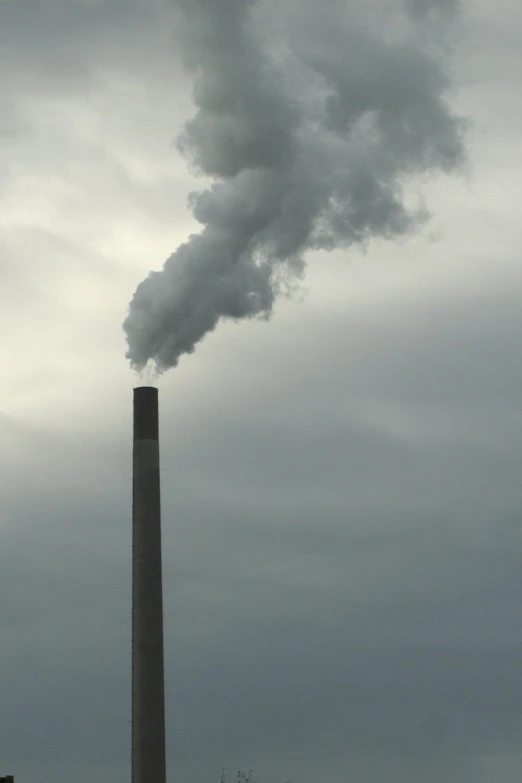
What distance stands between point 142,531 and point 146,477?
1572 millimetres

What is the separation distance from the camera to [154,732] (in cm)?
3397

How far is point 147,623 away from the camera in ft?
113

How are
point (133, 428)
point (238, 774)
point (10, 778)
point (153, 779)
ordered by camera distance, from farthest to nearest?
1. point (238, 774)
2. point (133, 428)
3. point (153, 779)
4. point (10, 778)

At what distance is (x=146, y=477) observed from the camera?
116ft

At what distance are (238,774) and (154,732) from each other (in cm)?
5152

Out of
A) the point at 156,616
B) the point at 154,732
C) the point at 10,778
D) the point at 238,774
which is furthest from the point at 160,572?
the point at 238,774

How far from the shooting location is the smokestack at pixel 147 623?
111 ft

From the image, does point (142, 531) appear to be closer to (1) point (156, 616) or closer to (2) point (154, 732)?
(1) point (156, 616)

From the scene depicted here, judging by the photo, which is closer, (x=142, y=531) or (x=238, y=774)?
(x=142, y=531)

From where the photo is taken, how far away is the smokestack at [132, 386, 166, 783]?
33.9 meters

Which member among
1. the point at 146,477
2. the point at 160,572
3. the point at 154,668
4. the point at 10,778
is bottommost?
the point at 10,778

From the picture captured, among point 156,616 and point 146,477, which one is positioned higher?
point 146,477

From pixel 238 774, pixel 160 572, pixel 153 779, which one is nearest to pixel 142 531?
pixel 160 572

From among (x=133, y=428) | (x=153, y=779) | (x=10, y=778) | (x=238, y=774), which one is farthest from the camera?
(x=238, y=774)
